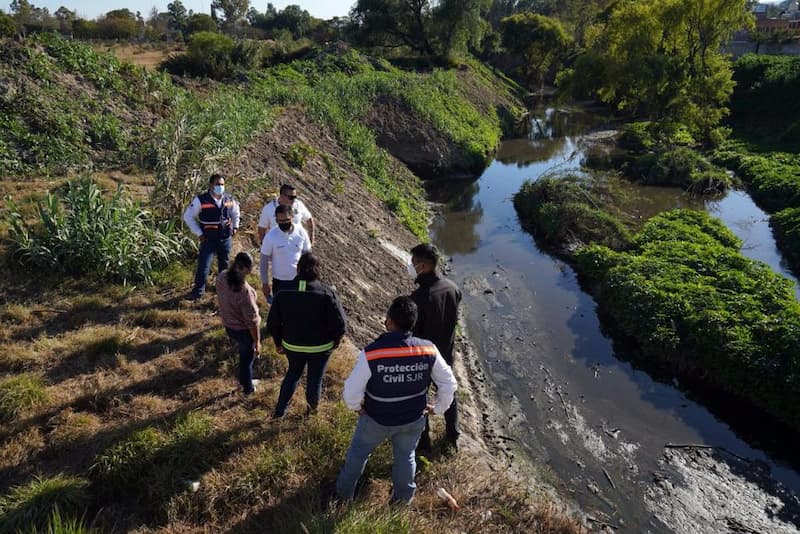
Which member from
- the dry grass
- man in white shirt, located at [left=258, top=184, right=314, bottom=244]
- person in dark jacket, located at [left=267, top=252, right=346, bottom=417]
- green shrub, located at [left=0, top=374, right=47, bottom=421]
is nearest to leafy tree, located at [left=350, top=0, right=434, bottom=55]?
man in white shirt, located at [left=258, top=184, right=314, bottom=244]

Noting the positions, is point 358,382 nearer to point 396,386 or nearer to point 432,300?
point 396,386

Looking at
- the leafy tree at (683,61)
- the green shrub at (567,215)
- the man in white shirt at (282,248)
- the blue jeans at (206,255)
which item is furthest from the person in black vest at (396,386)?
the leafy tree at (683,61)

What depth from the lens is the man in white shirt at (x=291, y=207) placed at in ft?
21.3

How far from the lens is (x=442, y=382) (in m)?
3.92

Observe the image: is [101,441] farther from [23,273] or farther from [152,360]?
[23,273]

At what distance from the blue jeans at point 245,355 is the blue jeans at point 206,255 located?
200 centimetres

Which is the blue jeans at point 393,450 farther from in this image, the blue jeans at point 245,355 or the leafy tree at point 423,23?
the leafy tree at point 423,23

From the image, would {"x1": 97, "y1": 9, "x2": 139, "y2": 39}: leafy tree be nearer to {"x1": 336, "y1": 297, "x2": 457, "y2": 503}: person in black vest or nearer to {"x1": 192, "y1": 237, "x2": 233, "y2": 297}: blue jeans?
{"x1": 192, "y1": 237, "x2": 233, "y2": 297}: blue jeans

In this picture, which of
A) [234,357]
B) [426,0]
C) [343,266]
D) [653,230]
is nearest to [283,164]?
[343,266]

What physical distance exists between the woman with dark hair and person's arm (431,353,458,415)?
6.79 ft

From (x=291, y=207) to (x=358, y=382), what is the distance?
3.49 meters

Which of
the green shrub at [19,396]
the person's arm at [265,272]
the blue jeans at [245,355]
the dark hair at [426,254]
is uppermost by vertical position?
the dark hair at [426,254]

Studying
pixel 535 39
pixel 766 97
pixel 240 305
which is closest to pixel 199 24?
pixel 535 39

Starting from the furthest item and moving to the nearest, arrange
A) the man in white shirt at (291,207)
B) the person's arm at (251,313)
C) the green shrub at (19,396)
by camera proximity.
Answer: the man in white shirt at (291,207) < the person's arm at (251,313) < the green shrub at (19,396)
